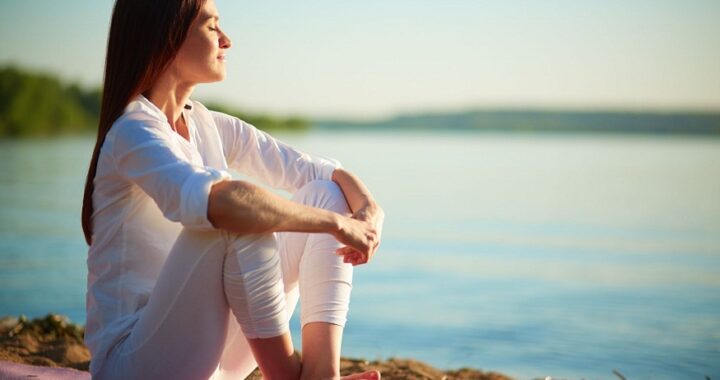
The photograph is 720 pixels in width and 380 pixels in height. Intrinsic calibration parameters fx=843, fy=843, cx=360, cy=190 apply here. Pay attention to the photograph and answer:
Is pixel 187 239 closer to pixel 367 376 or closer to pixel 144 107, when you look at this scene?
pixel 144 107

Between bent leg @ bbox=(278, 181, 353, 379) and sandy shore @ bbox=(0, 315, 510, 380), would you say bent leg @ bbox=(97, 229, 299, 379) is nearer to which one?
bent leg @ bbox=(278, 181, 353, 379)

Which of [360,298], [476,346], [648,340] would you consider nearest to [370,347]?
[476,346]

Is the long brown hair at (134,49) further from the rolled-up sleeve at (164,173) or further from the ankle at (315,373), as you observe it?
the ankle at (315,373)

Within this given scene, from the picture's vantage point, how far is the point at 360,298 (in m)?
5.84

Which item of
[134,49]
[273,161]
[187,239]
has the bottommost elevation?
[187,239]

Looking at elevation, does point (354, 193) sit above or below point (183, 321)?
above

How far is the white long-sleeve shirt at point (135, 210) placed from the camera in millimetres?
1731

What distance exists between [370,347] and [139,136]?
3.12m

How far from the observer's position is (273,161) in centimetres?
242

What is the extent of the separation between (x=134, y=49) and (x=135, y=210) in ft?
1.21

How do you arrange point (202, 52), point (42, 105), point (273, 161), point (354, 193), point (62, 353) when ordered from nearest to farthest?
point (202, 52) < point (354, 193) < point (273, 161) < point (62, 353) < point (42, 105)

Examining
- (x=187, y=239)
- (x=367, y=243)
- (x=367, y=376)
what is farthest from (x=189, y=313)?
(x=367, y=376)

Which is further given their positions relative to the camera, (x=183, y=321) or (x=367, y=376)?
(x=367, y=376)

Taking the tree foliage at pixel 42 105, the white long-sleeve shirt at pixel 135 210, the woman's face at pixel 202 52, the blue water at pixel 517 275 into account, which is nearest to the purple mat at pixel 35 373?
the white long-sleeve shirt at pixel 135 210
